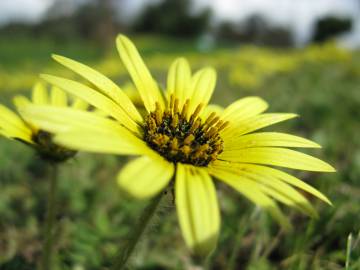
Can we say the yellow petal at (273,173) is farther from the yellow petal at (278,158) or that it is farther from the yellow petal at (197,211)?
the yellow petal at (197,211)

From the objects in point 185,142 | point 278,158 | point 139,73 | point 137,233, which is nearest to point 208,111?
point 139,73

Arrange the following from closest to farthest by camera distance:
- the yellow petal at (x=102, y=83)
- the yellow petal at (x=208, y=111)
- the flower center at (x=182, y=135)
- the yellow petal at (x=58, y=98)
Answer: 1. the yellow petal at (x=102, y=83)
2. the flower center at (x=182, y=135)
3. the yellow petal at (x=208, y=111)
4. the yellow petal at (x=58, y=98)

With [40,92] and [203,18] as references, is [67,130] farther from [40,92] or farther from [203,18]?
[203,18]

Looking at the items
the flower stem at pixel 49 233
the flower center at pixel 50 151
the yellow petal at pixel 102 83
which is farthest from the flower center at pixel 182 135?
the flower stem at pixel 49 233

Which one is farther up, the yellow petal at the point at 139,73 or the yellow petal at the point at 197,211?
the yellow petal at the point at 139,73

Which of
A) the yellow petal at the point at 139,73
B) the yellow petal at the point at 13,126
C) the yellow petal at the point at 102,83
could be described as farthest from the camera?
the yellow petal at the point at 13,126

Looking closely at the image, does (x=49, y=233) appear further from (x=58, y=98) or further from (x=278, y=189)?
(x=278, y=189)

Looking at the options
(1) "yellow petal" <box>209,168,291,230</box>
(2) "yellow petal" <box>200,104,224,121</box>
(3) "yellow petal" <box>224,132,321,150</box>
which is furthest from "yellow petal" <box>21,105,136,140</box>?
(2) "yellow petal" <box>200,104,224,121</box>
